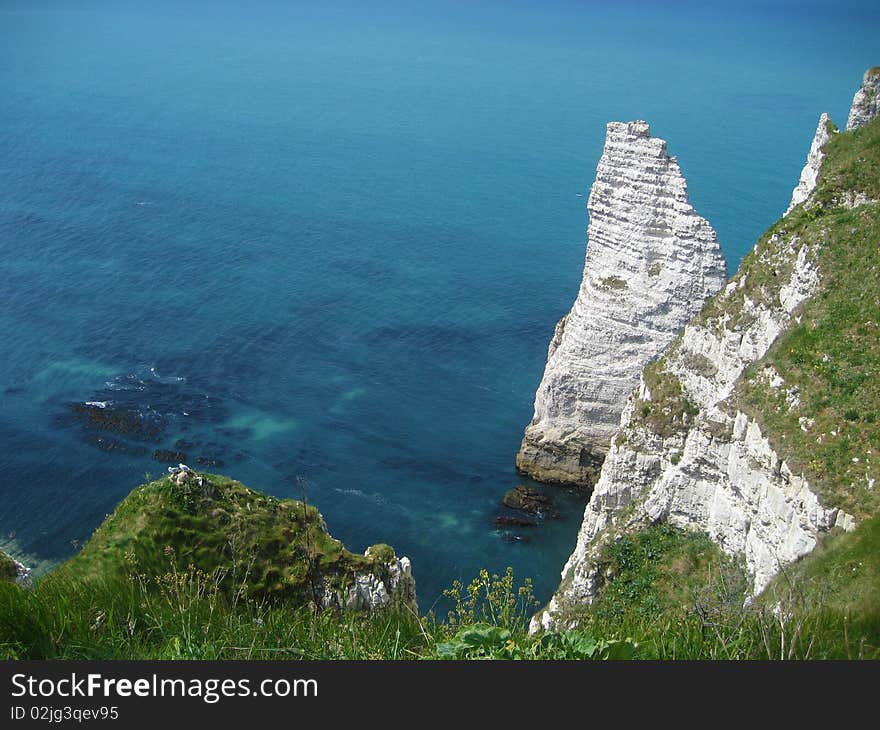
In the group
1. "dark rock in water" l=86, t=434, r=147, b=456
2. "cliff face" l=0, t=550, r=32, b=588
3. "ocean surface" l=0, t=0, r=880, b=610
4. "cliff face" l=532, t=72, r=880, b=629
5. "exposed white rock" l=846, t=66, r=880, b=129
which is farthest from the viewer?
"dark rock in water" l=86, t=434, r=147, b=456

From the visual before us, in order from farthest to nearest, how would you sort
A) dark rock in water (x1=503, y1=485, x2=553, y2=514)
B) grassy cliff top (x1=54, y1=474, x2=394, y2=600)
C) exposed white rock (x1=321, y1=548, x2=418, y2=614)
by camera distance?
dark rock in water (x1=503, y1=485, x2=553, y2=514) → exposed white rock (x1=321, y1=548, x2=418, y2=614) → grassy cliff top (x1=54, y1=474, x2=394, y2=600)

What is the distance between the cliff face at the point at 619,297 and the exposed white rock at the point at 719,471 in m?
14.5

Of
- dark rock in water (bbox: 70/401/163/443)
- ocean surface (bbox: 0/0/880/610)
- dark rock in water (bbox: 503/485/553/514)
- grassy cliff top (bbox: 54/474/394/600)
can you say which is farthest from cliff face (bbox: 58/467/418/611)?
dark rock in water (bbox: 70/401/163/443)

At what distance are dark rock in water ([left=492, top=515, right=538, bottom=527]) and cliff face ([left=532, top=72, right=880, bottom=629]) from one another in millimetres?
10921

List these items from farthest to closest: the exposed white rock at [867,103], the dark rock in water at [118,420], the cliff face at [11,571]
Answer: the dark rock in water at [118,420], the exposed white rock at [867,103], the cliff face at [11,571]

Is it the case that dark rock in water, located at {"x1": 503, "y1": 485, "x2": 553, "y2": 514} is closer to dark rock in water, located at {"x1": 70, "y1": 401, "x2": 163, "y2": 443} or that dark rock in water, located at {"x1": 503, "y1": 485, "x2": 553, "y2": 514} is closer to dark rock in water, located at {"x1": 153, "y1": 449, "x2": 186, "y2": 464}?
dark rock in water, located at {"x1": 153, "y1": 449, "x2": 186, "y2": 464}

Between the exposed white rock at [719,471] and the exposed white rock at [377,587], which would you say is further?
the exposed white rock at [719,471]

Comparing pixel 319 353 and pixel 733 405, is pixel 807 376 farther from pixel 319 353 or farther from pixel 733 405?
pixel 319 353

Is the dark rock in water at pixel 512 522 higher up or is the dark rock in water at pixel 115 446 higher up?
the dark rock in water at pixel 115 446

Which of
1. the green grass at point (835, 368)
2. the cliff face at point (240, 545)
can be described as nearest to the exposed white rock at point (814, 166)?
the green grass at point (835, 368)

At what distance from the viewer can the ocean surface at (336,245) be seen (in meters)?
54.8

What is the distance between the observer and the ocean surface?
180 feet

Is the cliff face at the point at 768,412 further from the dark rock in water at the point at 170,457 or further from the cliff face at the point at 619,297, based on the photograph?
the dark rock in water at the point at 170,457

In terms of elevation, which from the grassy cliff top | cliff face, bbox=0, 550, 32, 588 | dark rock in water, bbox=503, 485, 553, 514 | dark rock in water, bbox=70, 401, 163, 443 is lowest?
dark rock in water, bbox=503, 485, 553, 514
